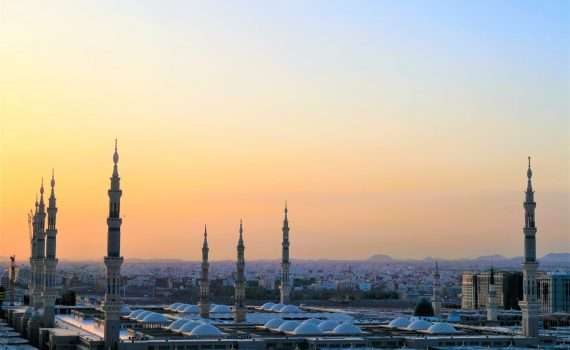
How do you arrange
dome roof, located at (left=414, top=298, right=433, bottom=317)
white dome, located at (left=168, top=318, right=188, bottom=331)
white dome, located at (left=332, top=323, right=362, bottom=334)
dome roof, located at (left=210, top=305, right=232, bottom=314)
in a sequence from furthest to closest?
dome roof, located at (left=414, top=298, right=433, bottom=317)
dome roof, located at (left=210, top=305, right=232, bottom=314)
white dome, located at (left=168, top=318, right=188, bottom=331)
white dome, located at (left=332, top=323, right=362, bottom=334)

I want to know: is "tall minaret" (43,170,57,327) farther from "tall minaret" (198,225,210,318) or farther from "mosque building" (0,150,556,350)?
"tall minaret" (198,225,210,318)

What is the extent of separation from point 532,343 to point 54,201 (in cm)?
3124

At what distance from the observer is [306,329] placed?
2178 inches

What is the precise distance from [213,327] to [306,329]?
5210mm

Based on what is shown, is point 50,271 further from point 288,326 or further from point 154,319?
point 288,326

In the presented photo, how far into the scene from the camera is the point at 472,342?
5297 centimetres

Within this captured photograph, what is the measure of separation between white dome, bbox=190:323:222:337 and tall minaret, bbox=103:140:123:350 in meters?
5.53

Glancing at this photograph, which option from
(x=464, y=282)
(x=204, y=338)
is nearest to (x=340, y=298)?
(x=464, y=282)

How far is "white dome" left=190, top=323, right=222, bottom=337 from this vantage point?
52.5 m

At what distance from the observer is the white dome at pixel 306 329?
5480cm

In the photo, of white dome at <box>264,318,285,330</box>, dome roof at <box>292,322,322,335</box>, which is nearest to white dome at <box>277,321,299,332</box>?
dome roof at <box>292,322,322,335</box>

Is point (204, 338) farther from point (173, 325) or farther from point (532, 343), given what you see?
point (532, 343)

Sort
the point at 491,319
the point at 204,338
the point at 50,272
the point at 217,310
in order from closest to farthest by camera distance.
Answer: the point at 204,338, the point at 50,272, the point at 491,319, the point at 217,310

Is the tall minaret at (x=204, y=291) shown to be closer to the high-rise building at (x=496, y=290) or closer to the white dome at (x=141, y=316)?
the white dome at (x=141, y=316)
